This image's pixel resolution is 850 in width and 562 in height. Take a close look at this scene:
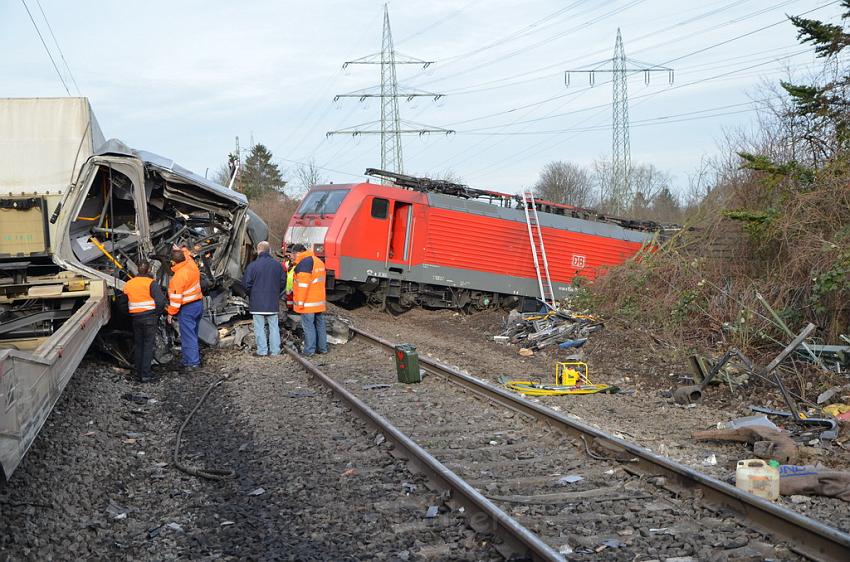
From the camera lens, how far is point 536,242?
18688 millimetres

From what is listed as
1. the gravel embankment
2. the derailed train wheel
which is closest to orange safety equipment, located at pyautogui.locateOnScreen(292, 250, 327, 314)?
the gravel embankment

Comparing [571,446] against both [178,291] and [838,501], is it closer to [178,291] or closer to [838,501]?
[838,501]

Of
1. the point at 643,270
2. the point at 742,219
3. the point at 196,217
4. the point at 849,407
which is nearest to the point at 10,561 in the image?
the point at 849,407

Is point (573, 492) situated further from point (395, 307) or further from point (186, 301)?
point (395, 307)

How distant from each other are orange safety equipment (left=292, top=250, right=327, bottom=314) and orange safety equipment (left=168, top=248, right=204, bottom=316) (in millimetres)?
1561

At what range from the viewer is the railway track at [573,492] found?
4.26 m

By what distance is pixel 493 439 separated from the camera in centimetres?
671

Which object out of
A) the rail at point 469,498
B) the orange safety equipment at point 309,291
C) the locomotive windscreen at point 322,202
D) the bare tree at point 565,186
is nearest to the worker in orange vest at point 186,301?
the orange safety equipment at point 309,291

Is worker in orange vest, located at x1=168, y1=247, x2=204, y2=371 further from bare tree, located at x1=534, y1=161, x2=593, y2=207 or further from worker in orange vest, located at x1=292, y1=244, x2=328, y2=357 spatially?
bare tree, located at x1=534, y1=161, x2=593, y2=207

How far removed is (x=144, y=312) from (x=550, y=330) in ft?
22.4

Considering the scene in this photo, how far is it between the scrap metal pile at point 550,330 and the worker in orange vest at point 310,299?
3.65m

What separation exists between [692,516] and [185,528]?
3.07 meters

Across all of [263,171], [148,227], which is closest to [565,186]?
[263,171]

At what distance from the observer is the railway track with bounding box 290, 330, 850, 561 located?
14.0ft
